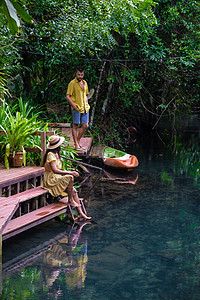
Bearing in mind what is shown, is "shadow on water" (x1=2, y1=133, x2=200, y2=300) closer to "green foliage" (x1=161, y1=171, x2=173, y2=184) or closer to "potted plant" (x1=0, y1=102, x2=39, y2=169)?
"potted plant" (x1=0, y1=102, x2=39, y2=169)

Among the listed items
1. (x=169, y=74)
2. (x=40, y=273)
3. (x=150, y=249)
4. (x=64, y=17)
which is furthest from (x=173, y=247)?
(x=169, y=74)

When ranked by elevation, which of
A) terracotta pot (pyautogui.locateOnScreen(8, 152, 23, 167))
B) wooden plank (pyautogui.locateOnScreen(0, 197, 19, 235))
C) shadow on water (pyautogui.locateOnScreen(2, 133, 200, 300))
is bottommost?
shadow on water (pyautogui.locateOnScreen(2, 133, 200, 300))

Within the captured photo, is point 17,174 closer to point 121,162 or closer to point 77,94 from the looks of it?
point 77,94

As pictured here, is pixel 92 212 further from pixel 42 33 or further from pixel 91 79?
pixel 91 79

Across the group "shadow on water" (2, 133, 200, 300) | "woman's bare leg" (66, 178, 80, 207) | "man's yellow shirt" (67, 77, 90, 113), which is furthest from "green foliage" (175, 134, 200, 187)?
"woman's bare leg" (66, 178, 80, 207)

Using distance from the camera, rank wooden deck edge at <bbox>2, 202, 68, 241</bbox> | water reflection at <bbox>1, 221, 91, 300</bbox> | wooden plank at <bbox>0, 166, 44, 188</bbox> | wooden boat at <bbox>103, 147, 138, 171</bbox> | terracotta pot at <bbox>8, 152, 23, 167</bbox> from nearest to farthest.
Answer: water reflection at <bbox>1, 221, 91, 300</bbox> → wooden deck edge at <bbox>2, 202, 68, 241</bbox> → wooden plank at <bbox>0, 166, 44, 188</bbox> → terracotta pot at <bbox>8, 152, 23, 167</bbox> → wooden boat at <bbox>103, 147, 138, 171</bbox>

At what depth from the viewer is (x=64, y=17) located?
10922 millimetres

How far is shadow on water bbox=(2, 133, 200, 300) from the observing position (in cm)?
446

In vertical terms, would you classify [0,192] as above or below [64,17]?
below

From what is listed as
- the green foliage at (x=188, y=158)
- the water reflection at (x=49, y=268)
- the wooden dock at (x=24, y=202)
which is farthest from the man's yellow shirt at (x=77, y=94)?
the water reflection at (x=49, y=268)

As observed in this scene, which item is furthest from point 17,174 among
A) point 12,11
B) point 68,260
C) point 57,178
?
point 12,11

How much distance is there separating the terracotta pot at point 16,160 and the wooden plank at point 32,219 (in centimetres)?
104

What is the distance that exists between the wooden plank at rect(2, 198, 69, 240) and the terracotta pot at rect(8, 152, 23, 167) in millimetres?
1040

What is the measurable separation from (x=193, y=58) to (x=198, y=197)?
624cm
